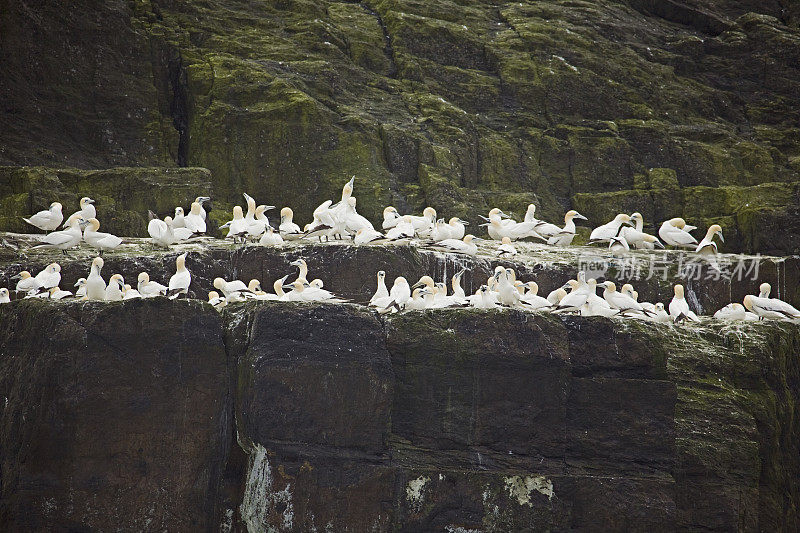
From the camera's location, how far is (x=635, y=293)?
21344 mm

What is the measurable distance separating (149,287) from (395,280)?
469 centimetres

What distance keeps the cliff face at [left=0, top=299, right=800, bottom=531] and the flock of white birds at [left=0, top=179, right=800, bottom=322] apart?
1.25 meters

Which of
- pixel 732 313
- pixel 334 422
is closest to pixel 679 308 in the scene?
pixel 732 313

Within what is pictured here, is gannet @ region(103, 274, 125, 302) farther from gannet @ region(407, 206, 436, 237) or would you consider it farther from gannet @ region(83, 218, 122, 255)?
gannet @ region(407, 206, 436, 237)

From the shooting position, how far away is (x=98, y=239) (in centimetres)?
2064

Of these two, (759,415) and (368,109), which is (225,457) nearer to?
(759,415)

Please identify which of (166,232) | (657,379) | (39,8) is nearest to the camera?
(657,379)

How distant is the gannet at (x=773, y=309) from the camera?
2053 centimetres

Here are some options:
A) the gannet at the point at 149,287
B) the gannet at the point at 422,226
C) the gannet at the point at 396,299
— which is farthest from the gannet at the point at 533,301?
the gannet at the point at 149,287

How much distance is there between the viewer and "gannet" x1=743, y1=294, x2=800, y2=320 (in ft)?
67.4

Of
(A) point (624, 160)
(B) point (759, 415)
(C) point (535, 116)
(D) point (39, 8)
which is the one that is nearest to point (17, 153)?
(D) point (39, 8)

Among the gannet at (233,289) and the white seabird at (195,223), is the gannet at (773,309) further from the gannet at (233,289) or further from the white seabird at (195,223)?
the white seabird at (195,223)

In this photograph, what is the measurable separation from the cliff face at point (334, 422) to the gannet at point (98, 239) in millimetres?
4240

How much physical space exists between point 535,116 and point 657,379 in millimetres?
18079
